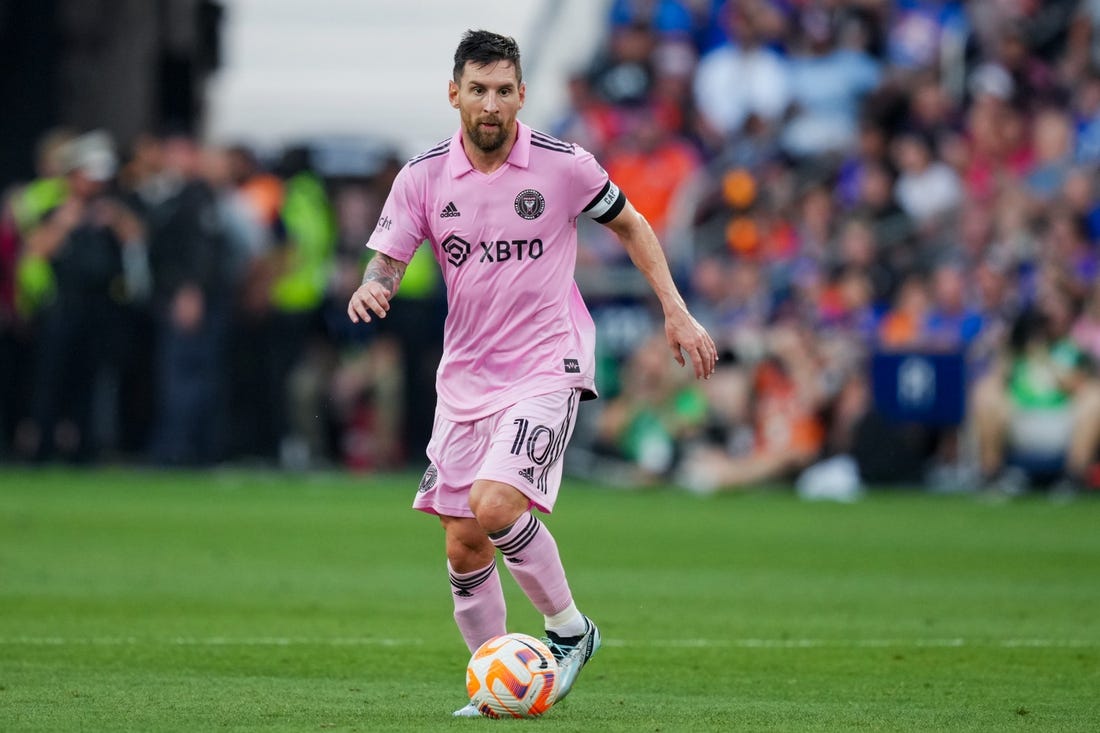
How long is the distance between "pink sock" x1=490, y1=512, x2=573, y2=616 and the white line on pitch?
74.5 inches

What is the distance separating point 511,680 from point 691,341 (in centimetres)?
136

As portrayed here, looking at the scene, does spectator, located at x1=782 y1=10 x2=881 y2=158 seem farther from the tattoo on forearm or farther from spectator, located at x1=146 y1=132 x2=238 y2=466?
the tattoo on forearm

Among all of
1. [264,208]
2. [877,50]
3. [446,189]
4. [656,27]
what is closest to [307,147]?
[264,208]

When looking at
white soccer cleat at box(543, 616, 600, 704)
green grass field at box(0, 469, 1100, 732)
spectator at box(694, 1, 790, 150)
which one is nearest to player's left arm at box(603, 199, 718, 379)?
white soccer cleat at box(543, 616, 600, 704)

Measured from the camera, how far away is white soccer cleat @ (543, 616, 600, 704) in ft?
25.0

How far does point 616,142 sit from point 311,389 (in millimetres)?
4020

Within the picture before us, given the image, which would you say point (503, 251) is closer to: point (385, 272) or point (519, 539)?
point (385, 272)

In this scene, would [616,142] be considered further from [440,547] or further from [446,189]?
[446,189]

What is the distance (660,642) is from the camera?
9688 millimetres

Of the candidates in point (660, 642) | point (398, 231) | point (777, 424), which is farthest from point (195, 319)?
point (398, 231)

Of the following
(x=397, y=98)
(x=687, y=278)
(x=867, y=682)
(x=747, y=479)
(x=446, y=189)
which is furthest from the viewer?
(x=397, y=98)

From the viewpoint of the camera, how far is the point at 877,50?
76.6 ft

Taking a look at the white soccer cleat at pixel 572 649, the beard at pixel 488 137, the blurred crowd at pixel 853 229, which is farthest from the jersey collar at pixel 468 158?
the blurred crowd at pixel 853 229

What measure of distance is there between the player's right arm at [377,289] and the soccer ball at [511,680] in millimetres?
1248
